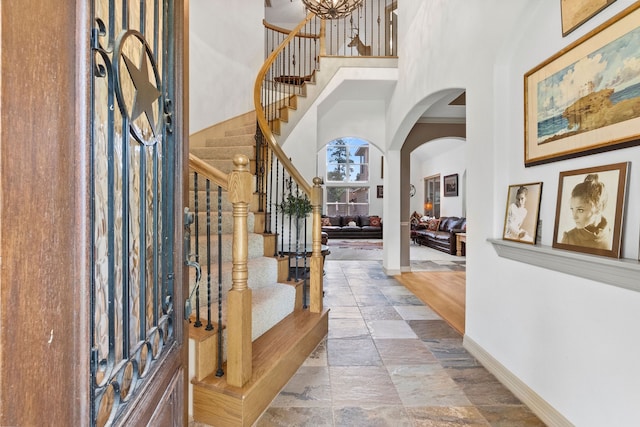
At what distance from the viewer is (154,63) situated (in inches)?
29.4

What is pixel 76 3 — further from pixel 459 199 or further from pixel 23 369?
pixel 459 199

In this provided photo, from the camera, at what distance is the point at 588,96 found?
143 cm

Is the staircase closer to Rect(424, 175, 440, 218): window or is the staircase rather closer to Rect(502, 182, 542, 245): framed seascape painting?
Rect(502, 182, 542, 245): framed seascape painting

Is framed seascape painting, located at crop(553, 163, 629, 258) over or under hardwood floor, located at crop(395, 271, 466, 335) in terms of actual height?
over

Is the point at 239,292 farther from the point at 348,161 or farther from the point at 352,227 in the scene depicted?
the point at 348,161

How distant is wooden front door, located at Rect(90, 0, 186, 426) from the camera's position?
54 centimetres

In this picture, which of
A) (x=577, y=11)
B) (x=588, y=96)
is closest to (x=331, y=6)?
(x=577, y=11)

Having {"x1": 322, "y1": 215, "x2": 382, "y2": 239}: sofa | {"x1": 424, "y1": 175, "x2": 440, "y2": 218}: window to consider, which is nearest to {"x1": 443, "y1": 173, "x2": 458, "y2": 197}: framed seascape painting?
{"x1": 424, "y1": 175, "x2": 440, "y2": 218}: window

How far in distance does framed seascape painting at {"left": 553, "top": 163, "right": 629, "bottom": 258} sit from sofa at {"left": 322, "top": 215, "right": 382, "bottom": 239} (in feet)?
31.9

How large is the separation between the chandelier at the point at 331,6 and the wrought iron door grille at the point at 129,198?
3701 mm

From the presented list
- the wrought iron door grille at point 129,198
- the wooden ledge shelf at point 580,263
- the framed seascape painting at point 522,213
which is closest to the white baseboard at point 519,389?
the wooden ledge shelf at point 580,263

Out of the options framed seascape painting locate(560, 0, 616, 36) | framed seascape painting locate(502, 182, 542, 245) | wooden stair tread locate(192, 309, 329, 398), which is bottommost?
wooden stair tread locate(192, 309, 329, 398)

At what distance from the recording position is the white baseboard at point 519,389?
157cm

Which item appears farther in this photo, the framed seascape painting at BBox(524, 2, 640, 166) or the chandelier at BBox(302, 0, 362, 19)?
the chandelier at BBox(302, 0, 362, 19)
